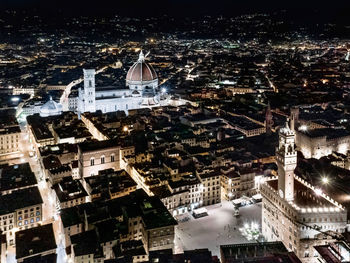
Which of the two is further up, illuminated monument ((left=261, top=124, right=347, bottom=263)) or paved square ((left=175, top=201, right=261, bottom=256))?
illuminated monument ((left=261, top=124, right=347, bottom=263))

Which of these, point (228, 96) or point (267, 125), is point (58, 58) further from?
point (267, 125)

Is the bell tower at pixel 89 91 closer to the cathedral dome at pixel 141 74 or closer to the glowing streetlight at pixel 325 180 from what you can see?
the cathedral dome at pixel 141 74

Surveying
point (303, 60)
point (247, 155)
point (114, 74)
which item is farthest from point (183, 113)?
point (303, 60)

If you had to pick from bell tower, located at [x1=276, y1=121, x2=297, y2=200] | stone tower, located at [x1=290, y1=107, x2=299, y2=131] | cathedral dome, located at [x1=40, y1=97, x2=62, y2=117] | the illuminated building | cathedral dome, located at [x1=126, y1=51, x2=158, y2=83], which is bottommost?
bell tower, located at [x1=276, y1=121, x2=297, y2=200]

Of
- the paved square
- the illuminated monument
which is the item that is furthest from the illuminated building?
the illuminated monument

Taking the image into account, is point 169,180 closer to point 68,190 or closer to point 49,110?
point 68,190

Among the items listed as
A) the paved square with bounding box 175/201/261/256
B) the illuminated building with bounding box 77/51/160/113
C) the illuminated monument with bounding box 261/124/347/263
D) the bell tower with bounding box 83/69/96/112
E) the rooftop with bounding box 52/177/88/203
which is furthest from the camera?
the illuminated building with bounding box 77/51/160/113

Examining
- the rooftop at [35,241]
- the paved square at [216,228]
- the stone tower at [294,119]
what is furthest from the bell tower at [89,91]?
the rooftop at [35,241]

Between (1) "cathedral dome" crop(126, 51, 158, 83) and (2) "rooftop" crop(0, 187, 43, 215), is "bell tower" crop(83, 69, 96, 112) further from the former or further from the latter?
(2) "rooftop" crop(0, 187, 43, 215)

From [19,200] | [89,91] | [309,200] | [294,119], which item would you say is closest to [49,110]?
[89,91]
